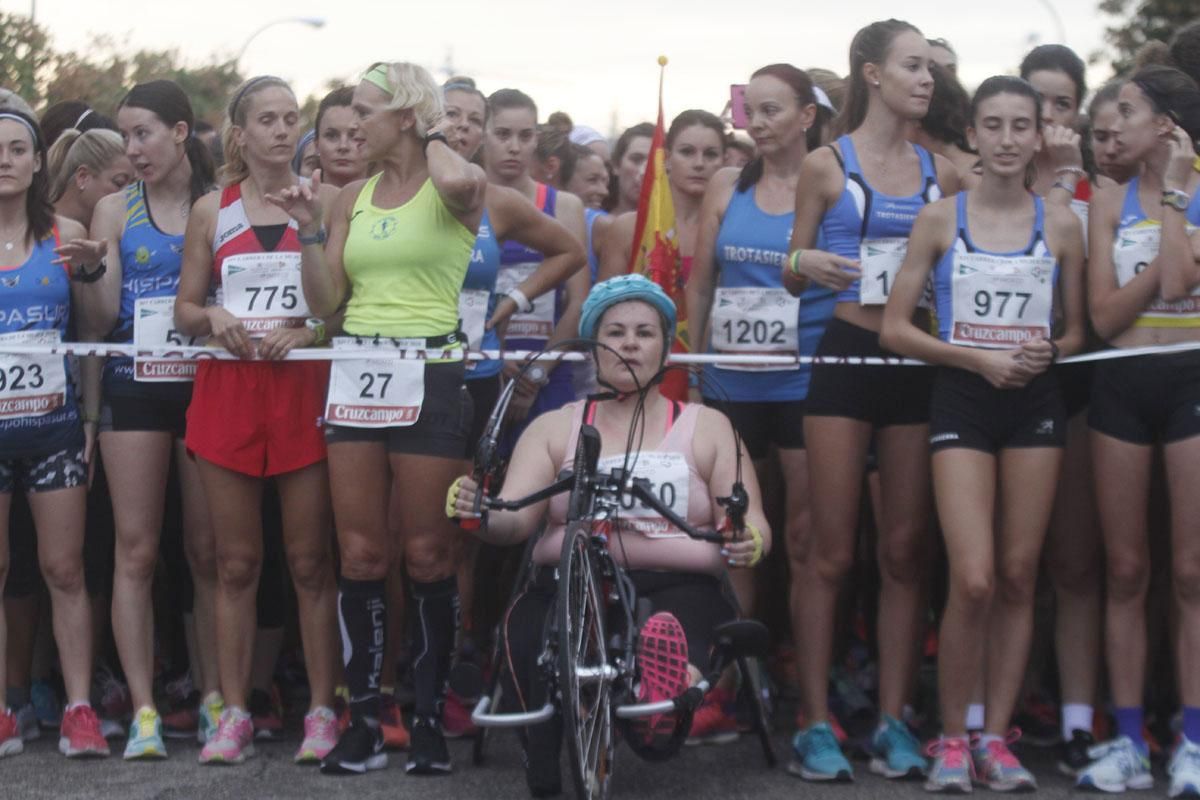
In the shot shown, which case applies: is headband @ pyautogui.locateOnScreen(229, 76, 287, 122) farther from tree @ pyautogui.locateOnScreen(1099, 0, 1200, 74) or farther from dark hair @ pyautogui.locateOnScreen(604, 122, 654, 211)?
tree @ pyautogui.locateOnScreen(1099, 0, 1200, 74)

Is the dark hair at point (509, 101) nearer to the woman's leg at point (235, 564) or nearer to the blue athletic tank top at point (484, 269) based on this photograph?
the blue athletic tank top at point (484, 269)

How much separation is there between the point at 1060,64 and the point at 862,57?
0.90m

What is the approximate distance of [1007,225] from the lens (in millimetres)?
6148

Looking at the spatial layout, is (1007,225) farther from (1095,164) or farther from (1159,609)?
(1159,609)

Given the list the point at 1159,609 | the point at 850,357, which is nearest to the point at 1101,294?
the point at 850,357

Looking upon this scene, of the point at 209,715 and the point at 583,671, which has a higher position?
the point at 583,671

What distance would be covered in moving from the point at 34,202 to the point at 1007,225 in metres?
3.45

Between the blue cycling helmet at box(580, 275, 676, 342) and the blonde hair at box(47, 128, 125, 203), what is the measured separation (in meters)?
2.55

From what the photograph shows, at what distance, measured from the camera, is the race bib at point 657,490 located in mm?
5953

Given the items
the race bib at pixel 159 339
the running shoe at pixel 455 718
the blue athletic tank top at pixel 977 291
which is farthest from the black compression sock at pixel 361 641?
the blue athletic tank top at pixel 977 291

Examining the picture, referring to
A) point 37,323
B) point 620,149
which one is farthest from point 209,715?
point 620,149

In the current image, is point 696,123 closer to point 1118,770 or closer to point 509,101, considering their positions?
point 509,101

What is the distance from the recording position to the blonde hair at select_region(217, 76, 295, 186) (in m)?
6.64

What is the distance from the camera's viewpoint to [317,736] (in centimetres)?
640
